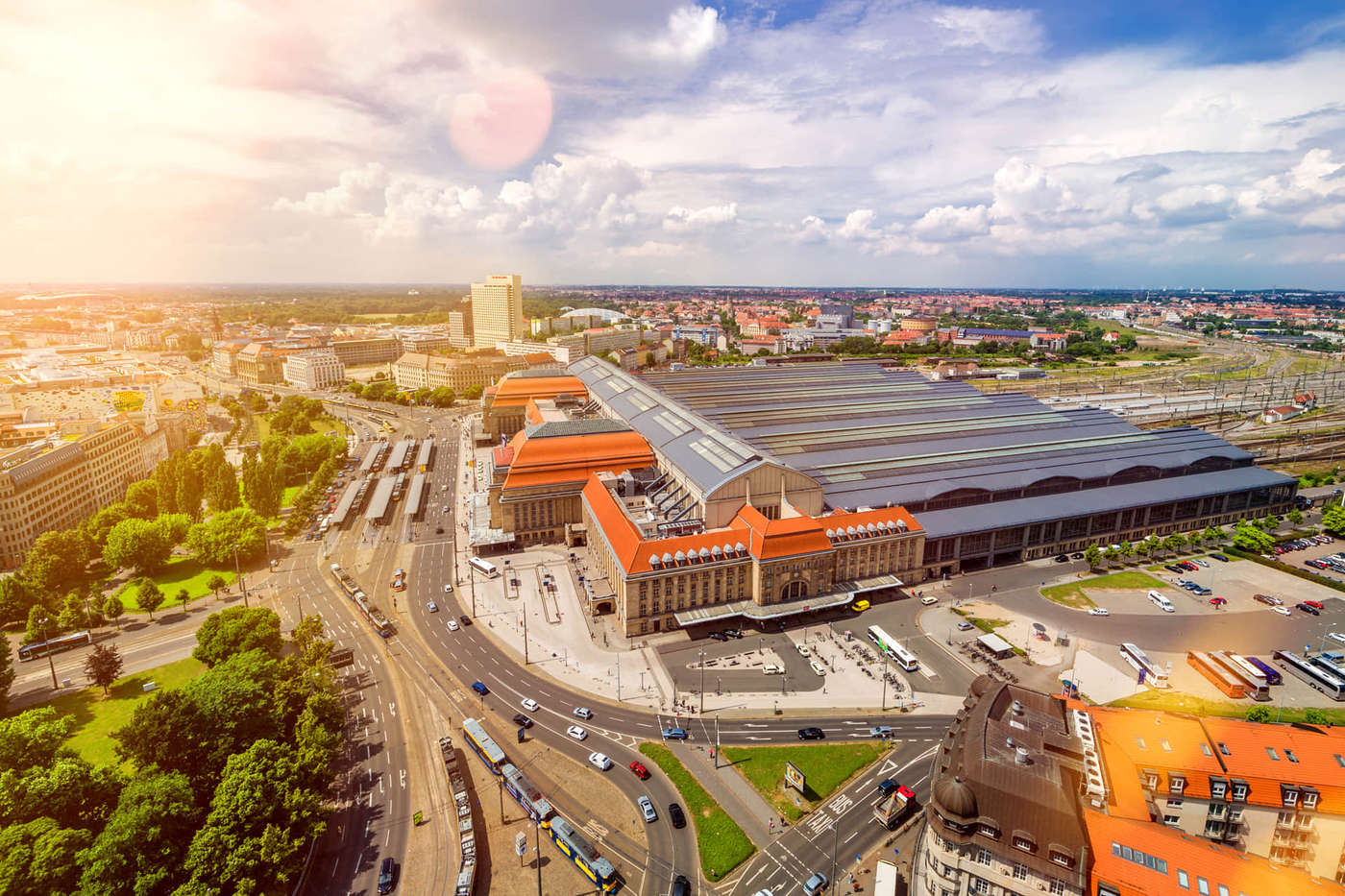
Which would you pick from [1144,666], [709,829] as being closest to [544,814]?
[709,829]

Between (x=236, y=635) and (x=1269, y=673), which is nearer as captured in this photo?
(x=236, y=635)

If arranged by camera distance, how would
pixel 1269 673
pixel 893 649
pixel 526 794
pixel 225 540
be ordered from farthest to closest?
pixel 225 540, pixel 893 649, pixel 1269 673, pixel 526 794

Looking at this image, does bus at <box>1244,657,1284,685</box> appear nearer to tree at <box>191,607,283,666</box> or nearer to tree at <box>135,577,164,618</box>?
tree at <box>191,607,283,666</box>

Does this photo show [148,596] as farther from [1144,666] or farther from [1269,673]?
[1269,673]

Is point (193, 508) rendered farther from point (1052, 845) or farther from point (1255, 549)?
point (1255, 549)

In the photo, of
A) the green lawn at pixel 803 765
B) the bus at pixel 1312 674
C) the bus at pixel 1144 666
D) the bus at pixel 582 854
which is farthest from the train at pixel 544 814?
the bus at pixel 1312 674

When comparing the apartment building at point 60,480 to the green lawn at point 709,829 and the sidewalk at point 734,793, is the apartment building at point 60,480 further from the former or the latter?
the sidewalk at point 734,793

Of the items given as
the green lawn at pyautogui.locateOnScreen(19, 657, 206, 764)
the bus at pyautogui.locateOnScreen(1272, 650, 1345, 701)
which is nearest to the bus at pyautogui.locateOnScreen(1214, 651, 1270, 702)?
the bus at pyautogui.locateOnScreen(1272, 650, 1345, 701)
